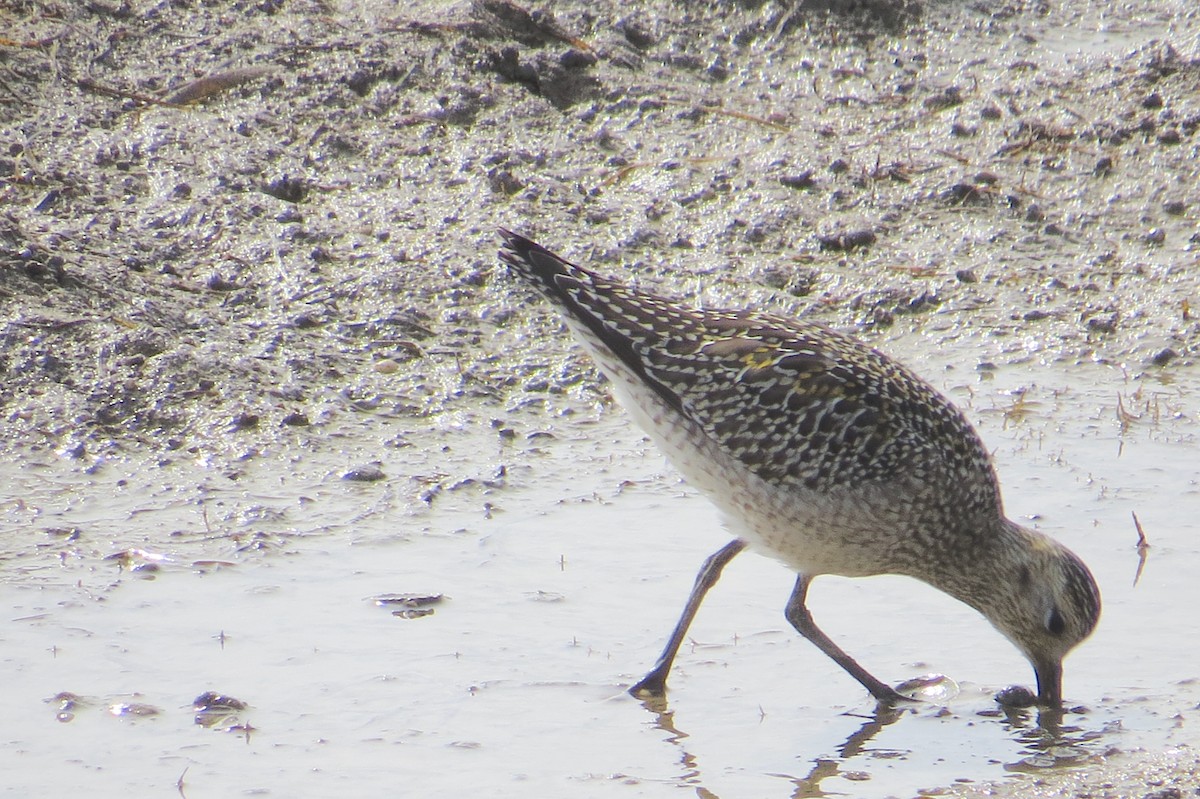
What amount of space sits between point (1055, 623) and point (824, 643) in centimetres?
82

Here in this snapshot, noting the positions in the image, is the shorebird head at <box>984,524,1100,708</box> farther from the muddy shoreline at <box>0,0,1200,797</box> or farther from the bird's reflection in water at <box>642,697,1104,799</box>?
the muddy shoreline at <box>0,0,1200,797</box>

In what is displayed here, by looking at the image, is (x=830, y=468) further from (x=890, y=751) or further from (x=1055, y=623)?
(x=890, y=751)

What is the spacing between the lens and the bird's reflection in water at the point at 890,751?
5.32m

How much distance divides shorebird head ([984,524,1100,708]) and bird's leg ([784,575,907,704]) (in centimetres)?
55

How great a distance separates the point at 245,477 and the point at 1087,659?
351 cm

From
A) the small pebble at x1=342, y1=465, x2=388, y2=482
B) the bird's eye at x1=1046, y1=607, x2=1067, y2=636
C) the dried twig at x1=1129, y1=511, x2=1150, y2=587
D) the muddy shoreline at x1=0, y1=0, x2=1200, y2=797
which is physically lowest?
the bird's eye at x1=1046, y1=607, x2=1067, y2=636

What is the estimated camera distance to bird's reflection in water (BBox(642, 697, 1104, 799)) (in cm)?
532

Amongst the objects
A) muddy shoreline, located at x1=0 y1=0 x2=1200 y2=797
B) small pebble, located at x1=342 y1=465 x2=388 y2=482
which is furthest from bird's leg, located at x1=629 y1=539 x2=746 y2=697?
small pebble, located at x1=342 y1=465 x2=388 y2=482

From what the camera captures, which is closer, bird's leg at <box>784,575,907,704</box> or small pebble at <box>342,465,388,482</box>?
bird's leg at <box>784,575,907,704</box>

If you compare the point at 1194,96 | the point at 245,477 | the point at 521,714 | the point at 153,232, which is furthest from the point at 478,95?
the point at 521,714

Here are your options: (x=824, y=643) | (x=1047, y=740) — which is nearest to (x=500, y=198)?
(x=824, y=643)

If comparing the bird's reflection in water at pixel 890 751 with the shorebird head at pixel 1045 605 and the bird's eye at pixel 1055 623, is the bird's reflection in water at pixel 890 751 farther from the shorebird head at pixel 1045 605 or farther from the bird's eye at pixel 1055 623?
the bird's eye at pixel 1055 623

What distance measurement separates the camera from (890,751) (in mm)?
5602

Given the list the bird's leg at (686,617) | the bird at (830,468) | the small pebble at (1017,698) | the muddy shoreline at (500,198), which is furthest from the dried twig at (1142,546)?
the bird's leg at (686,617)
